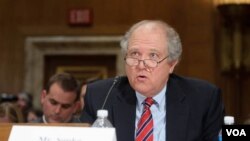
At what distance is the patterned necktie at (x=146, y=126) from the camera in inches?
103

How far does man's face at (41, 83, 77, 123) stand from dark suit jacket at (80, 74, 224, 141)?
141cm

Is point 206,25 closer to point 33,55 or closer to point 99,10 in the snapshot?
point 99,10

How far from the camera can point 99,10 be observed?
805 centimetres

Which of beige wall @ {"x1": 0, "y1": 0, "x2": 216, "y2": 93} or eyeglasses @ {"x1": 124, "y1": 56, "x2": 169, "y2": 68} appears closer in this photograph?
eyeglasses @ {"x1": 124, "y1": 56, "x2": 169, "y2": 68}

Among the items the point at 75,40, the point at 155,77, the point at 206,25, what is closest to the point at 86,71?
the point at 75,40

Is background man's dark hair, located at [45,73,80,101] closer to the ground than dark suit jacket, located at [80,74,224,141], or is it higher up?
closer to the ground

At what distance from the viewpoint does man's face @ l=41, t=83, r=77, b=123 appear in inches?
171

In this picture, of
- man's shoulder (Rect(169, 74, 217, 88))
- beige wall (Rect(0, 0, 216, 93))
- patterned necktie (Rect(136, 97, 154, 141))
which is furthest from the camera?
beige wall (Rect(0, 0, 216, 93))

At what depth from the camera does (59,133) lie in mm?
2162

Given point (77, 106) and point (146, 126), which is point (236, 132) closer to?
point (146, 126)

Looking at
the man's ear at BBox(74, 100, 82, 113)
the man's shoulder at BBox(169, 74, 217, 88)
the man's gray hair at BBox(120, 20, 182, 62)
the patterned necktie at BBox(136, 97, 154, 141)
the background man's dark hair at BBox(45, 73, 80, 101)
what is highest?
the man's gray hair at BBox(120, 20, 182, 62)

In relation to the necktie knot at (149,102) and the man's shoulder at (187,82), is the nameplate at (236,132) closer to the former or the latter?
the necktie knot at (149,102)

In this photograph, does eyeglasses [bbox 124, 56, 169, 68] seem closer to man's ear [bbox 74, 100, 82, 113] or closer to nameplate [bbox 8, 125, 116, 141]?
nameplate [bbox 8, 125, 116, 141]

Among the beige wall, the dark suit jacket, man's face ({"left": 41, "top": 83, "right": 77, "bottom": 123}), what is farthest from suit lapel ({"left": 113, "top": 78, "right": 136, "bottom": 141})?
the beige wall
